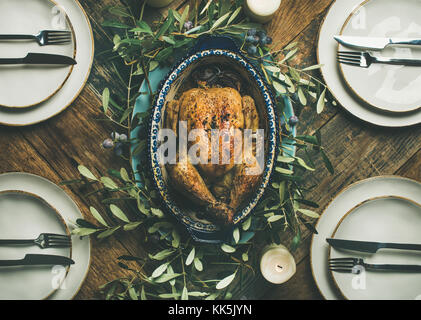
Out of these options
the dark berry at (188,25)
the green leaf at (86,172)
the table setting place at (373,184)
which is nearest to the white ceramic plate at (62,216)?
the green leaf at (86,172)

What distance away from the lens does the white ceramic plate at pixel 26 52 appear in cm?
91

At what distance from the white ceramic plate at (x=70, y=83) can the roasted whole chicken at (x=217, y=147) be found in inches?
11.7

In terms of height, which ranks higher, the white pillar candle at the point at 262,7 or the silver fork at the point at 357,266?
the white pillar candle at the point at 262,7

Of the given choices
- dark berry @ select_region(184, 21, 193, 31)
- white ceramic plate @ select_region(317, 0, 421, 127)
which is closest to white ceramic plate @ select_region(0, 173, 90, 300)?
dark berry @ select_region(184, 21, 193, 31)

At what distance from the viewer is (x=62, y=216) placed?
924 millimetres

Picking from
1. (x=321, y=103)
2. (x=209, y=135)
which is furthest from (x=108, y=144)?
(x=321, y=103)

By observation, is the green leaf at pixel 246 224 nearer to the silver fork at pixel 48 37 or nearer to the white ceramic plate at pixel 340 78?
the white ceramic plate at pixel 340 78

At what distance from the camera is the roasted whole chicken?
82cm

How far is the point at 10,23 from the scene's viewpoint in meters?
0.92

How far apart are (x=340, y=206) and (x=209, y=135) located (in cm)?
46

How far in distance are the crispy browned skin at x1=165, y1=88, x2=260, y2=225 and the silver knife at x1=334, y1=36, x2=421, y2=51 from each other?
1.13 feet

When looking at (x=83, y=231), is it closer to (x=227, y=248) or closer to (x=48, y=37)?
(x=227, y=248)

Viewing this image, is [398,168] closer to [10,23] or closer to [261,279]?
[261,279]
